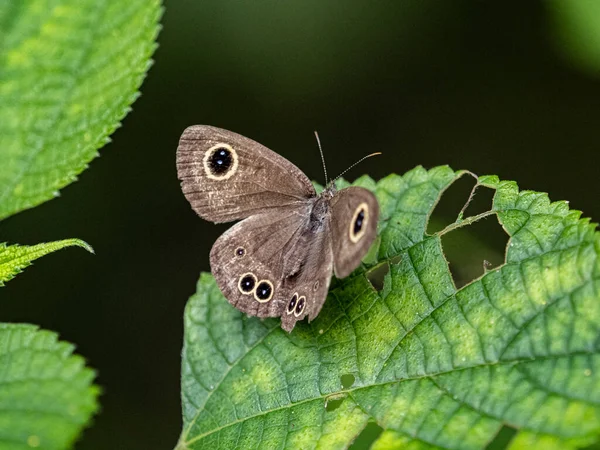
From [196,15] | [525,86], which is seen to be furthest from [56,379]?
[525,86]

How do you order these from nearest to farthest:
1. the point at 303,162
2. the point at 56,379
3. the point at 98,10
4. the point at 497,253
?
the point at 56,379 < the point at 98,10 < the point at 497,253 < the point at 303,162

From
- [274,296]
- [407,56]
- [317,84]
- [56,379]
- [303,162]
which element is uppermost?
[407,56]

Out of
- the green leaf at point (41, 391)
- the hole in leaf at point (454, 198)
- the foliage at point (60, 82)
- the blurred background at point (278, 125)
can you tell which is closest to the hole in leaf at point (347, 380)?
the green leaf at point (41, 391)

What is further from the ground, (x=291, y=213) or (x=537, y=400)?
(x=291, y=213)

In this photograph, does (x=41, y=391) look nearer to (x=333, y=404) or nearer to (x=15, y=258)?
(x=15, y=258)

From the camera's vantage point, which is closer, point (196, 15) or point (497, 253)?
point (497, 253)

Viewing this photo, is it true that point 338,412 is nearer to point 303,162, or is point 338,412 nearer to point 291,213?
point 291,213

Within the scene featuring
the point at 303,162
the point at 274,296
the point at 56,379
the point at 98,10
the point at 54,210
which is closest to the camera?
the point at 56,379
